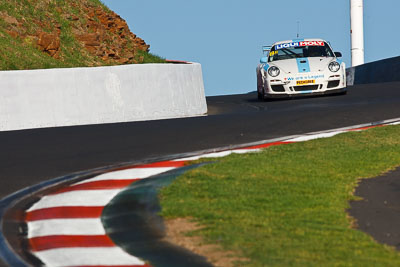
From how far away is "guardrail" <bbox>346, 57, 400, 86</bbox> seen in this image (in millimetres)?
32188

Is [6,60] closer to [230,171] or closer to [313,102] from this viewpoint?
[313,102]

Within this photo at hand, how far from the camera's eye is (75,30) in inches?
1127

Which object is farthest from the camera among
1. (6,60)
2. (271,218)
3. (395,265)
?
(6,60)

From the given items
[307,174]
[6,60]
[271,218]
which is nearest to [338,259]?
[271,218]

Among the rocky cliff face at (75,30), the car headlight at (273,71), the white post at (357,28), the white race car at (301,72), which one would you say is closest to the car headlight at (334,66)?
A: the white race car at (301,72)

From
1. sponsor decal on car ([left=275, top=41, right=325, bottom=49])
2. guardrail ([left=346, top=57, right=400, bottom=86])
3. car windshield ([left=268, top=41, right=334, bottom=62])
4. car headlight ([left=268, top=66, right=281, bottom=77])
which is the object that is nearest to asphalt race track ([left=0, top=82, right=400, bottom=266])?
car headlight ([left=268, top=66, right=281, bottom=77])

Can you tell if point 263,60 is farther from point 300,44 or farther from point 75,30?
point 75,30

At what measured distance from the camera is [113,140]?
11.5 m

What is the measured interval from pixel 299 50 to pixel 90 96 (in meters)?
6.32

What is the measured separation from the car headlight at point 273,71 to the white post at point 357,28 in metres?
30.8

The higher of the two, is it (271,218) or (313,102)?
(271,218)

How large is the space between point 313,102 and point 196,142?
287 inches

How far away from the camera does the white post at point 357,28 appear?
48.9 meters

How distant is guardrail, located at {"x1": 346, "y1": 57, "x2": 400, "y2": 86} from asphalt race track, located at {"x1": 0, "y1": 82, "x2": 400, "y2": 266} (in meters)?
16.9
